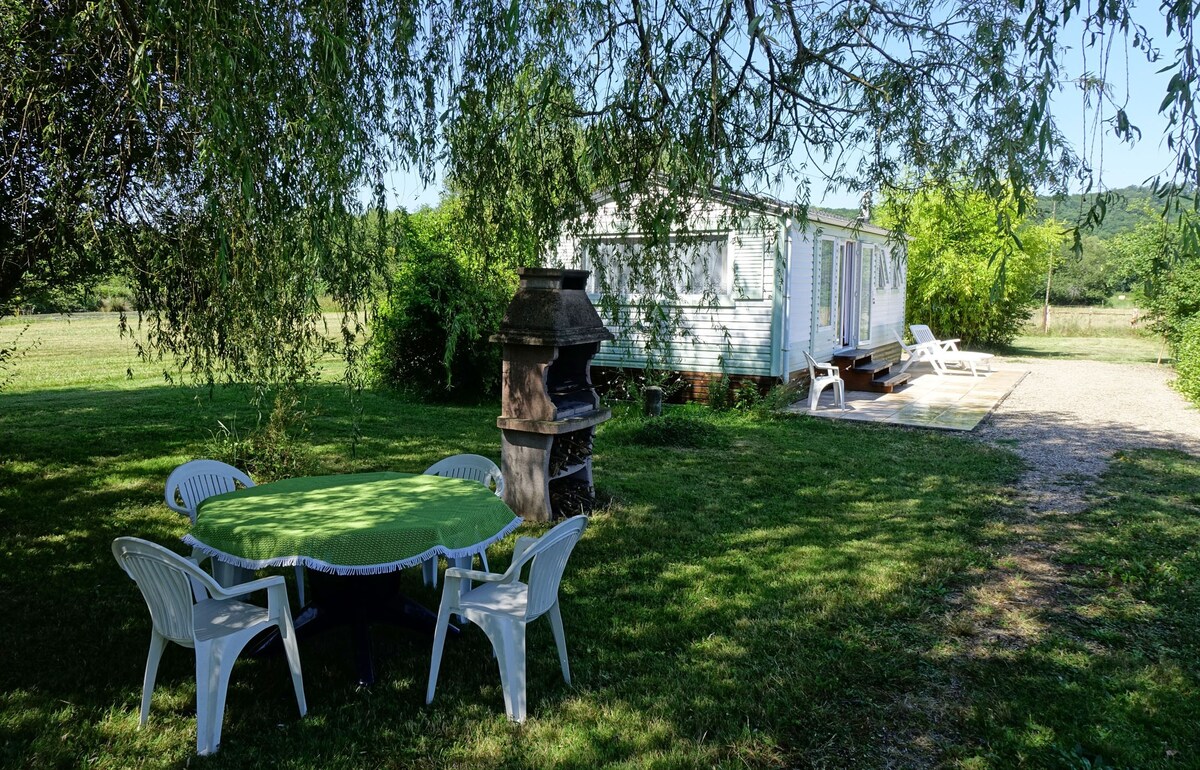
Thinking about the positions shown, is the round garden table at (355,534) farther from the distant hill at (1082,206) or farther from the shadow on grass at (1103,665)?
the distant hill at (1082,206)

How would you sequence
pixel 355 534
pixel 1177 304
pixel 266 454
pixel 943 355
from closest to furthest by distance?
pixel 355 534 < pixel 266 454 < pixel 943 355 < pixel 1177 304

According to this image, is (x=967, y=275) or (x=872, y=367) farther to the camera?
(x=967, y=275)

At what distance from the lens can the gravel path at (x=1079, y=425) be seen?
337 inches

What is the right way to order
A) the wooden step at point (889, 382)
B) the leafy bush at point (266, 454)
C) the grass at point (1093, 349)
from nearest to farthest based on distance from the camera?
the leafy bush at point (266, 454) < the wooden step at point (889, 382) < the grass at point (1093, 349)

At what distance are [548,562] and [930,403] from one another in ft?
37.0

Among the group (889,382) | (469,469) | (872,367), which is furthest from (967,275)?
(469,469)

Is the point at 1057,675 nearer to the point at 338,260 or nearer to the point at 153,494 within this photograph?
the point at 338,260

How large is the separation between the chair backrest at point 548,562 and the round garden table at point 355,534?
Answer: 1.37 ft

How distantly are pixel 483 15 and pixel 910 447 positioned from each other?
7.07m

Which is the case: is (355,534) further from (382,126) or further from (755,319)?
(755,319)

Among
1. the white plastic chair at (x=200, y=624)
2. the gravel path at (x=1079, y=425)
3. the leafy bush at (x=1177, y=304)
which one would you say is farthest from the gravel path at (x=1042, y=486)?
the white plastic chair at (x=200, y=624)

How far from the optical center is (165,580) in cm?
332

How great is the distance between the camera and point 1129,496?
7785mm

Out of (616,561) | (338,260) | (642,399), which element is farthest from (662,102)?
(642,399)
